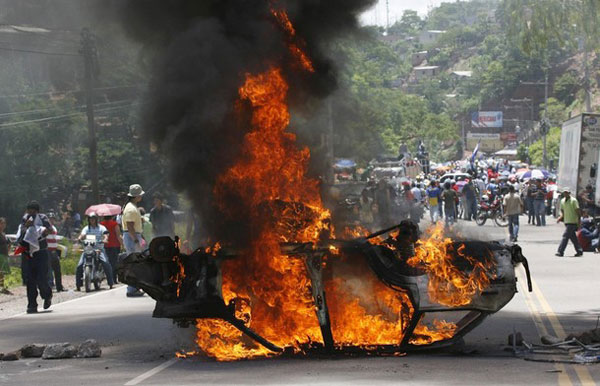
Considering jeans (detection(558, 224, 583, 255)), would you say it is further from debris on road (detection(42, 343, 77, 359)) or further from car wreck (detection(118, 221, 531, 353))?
debris on road (detection(42, 343, 77, 359))

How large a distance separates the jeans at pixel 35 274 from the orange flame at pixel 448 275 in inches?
341

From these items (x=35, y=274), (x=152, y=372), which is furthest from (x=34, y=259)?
(x=152, y=372)

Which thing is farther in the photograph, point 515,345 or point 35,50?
point 35,50

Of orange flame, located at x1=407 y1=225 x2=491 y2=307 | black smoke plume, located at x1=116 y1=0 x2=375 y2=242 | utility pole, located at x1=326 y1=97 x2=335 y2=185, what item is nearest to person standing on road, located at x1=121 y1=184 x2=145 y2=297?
utility pole, located at x1=326 y1=97 x2=335 y2=185

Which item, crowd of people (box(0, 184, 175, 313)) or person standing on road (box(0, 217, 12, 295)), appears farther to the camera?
person standing on road (box(0, 217, 12, 295))

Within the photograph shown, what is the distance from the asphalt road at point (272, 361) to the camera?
955 centimetres

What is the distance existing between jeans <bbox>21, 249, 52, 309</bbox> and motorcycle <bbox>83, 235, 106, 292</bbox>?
3.77 meters

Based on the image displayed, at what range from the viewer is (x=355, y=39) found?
46.4 ft

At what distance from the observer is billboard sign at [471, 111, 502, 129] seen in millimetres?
178875

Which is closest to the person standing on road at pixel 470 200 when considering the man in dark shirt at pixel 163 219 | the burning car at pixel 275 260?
the man in dark shirt at pixel 163 219

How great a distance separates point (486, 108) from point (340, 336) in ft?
586

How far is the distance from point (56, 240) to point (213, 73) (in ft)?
33.4

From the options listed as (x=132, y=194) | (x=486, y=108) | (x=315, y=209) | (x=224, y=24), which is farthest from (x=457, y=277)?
(x=486, y=108)

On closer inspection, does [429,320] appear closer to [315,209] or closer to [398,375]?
[315,209]
